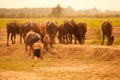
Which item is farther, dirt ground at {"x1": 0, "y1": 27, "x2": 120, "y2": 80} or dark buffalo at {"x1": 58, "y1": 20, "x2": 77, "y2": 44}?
dark buffalo at {"x1": 58, "y1": 20, "x2": 77, "y2": 44}

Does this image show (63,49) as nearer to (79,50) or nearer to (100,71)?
(79,50)

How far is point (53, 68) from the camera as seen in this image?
16109 millimetres

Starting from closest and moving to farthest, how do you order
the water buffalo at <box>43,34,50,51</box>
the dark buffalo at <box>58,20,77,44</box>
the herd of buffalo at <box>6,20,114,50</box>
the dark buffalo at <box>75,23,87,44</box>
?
1. the water buffalo at <box>43,34,50,51</box>
2. the herd of buffalo at <box>6,20,114,50</box>
3. the dark buffalo at <box>75,23,87,44</box>
4. the dark buffalo at <box>58,20,77,44</box>

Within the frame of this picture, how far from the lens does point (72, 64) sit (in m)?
17.4

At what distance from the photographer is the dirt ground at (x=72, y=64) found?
14.3 meters

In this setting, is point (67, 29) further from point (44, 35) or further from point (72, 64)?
point (72, 64)

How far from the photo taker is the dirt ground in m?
14.3

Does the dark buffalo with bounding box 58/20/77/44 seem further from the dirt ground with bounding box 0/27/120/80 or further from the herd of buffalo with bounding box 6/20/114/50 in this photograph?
the dirt ground with bounding box 0/27/120/80

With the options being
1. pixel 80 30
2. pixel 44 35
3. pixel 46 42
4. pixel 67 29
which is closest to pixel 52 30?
pixel 44 35

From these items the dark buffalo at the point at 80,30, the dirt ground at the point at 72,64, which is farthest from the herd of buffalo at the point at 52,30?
the dirt ground at the point at 72,64

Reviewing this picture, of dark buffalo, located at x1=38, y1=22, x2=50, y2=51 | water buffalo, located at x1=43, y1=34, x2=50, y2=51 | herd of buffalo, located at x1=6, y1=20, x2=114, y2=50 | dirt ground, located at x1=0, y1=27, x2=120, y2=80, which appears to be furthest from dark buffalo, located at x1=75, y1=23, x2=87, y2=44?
water buffalo, located at x1=43, y1=34, x2=50, y2=51

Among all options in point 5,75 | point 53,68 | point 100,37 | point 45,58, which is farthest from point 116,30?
point 5,75

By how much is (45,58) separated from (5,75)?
5006 mm

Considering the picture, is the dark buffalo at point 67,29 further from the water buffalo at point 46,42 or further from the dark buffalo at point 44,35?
the water buffalo at point 46,42
